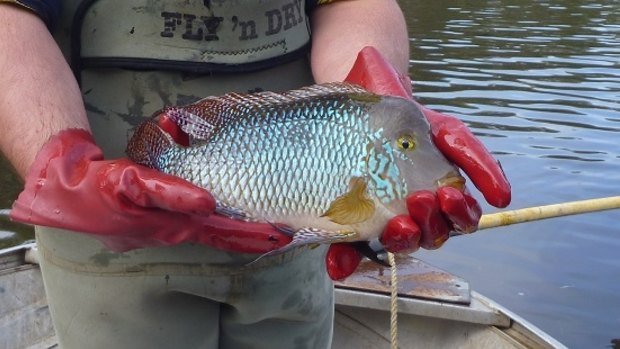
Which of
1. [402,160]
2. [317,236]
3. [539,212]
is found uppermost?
[402,160]

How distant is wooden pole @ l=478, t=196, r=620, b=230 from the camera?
4.32 metres

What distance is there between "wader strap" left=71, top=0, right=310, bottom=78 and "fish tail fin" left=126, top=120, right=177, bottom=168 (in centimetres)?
33

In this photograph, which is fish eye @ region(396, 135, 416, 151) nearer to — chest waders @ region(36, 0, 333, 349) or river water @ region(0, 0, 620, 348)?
chest waders @ region(36, 0, 333, 349)

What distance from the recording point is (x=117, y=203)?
1815mm

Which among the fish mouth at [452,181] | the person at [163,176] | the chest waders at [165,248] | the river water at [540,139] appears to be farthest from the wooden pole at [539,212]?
the fish mouth at [452,181]

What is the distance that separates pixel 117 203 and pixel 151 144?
0.32 meters

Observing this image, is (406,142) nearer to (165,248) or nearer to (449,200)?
(449,200)

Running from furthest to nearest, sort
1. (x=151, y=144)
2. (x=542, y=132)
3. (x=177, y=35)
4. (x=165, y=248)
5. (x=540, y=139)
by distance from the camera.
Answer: (x=542, y=132) → (x=540, y=139) → (x=177, y=35) → (x=165, y=248) → (x=151, y=144)

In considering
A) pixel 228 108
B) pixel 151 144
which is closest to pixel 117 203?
pixel 151 144

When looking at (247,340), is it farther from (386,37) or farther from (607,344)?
(607,344)

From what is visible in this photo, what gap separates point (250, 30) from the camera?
249cm

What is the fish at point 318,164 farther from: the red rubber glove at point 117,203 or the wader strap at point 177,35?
the wader strap at point 177,35

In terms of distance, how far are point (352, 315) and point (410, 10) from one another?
13129 millimetres

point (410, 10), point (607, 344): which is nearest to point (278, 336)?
point (607, 344)
